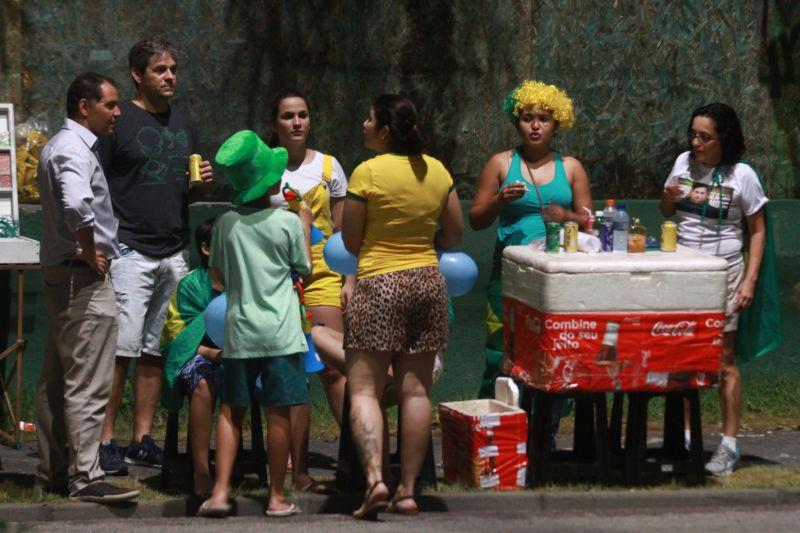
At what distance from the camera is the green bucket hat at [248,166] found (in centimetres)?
725

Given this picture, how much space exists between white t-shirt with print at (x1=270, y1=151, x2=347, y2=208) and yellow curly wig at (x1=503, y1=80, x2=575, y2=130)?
1.02 m

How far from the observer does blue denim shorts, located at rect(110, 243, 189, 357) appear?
27.7 ft

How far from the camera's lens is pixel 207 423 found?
766cm

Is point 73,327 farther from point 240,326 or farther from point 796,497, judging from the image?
point 796,497

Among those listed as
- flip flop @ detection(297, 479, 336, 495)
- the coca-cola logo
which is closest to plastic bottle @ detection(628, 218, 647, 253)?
the coca-cola logo

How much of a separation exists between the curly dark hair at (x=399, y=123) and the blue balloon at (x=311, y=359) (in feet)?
3.84

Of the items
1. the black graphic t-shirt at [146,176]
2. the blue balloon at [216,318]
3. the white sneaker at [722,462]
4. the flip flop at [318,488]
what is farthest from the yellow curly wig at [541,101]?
the flip flop at [318,488]

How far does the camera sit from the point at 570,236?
7898 mm

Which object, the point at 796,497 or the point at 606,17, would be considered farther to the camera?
the point at 606,17

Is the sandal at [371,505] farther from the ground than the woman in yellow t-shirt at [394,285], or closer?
closer

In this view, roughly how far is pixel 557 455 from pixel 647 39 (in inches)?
138

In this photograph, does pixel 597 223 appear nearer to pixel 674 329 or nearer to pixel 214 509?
pixel 674 329

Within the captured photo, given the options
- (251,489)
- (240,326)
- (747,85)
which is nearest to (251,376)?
(240,326)

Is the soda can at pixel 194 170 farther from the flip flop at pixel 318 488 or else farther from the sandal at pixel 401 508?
the sandal at pixel 401 508
